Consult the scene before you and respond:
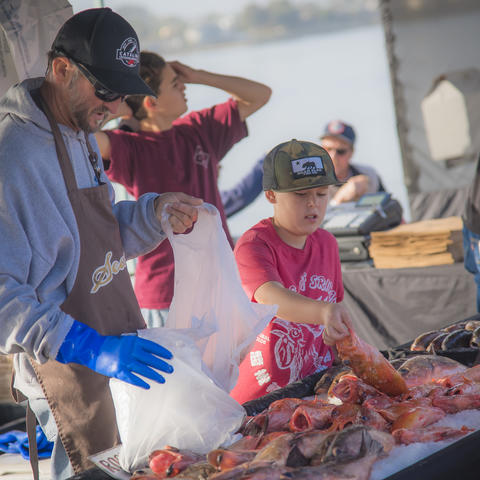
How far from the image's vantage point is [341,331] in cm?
160

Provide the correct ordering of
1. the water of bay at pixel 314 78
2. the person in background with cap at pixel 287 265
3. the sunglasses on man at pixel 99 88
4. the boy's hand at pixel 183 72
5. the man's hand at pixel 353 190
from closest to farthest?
the sunglasses on man at pixel 99 88
the person in background with cap at pixel 287 265
the boy's hand at pixel 183 72
the man's hand at pixel 353 190
the water of bay at pixel 314 78

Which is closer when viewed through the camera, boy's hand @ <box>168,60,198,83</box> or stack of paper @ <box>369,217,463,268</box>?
boy's hand @ <box>168,60,198,83</box>

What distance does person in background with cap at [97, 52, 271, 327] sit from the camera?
2.84 metres

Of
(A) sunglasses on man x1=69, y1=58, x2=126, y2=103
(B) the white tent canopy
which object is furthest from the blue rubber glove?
(B) the white tent canopy

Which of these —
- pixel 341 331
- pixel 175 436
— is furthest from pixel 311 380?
pixel 175 436

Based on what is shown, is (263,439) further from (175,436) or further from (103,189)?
(103,189)

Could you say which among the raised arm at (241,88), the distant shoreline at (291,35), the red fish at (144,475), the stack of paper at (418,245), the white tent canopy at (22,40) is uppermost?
the distant shoreline at (291,35)

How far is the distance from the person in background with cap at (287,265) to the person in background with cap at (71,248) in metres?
0.39

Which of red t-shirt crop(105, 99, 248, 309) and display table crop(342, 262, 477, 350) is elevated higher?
red t-shirt crop(105, 99, 248, 309)

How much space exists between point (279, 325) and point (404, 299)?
2074mm

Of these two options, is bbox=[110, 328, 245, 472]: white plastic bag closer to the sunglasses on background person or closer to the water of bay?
the sunglasses on background person

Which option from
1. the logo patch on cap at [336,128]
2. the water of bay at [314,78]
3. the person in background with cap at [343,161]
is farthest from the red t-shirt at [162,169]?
the water of bay at [314,78]

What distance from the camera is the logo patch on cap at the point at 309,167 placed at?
6.57ft

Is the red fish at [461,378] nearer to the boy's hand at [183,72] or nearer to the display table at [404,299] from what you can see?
the boy's hand at [183,72]
